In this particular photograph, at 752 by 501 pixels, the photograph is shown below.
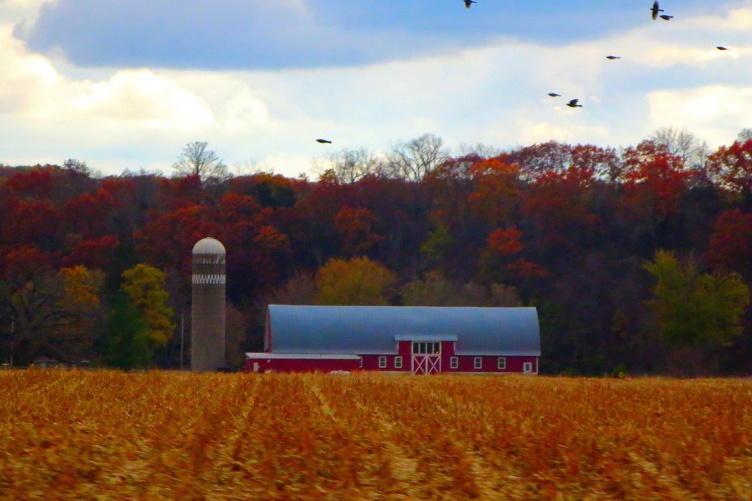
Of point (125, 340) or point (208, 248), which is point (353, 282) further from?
point (125, 340)

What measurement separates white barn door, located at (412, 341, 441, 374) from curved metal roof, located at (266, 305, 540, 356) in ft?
1.79

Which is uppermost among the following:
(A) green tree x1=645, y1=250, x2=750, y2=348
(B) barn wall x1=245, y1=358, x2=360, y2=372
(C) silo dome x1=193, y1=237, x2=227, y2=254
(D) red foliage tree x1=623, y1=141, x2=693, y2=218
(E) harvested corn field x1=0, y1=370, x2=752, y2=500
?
(D) red foliage tree x1=623, y1=141, x2=693, y2=218

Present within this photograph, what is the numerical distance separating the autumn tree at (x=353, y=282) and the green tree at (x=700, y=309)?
2113 cm

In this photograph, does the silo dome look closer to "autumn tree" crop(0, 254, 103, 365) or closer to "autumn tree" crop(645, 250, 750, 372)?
"autumn tree" crop(0, 254, 103, 365)

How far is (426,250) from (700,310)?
97.2 ft

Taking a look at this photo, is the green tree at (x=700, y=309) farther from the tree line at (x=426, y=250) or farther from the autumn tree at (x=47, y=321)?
the autumn tree at (x=47, y=321)

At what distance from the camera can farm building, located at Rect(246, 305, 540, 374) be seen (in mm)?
59906

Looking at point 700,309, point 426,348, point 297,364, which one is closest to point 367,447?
point 297,364

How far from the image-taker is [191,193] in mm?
93500

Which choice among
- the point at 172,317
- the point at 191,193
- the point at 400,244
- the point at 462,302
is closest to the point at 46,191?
the point at 191,193

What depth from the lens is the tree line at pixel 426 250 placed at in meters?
65.1

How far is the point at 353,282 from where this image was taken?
78.6 metres

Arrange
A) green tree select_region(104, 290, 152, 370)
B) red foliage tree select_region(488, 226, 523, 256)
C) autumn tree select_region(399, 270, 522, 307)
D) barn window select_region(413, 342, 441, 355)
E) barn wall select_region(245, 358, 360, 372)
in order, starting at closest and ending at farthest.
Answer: barn wall select_region(245, 358, 360, 372) → barn window select_region(413, 342, 441, 355) → green tree select_region(104, 290, 152, 370) → autumn tree select_region(399, 270, 522, 307) → red foliage tree select_region(488, 226, 523, 256)

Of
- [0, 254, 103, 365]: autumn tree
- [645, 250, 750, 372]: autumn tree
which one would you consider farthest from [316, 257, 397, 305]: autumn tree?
[645, 250, 750, 372]: autumn tree
